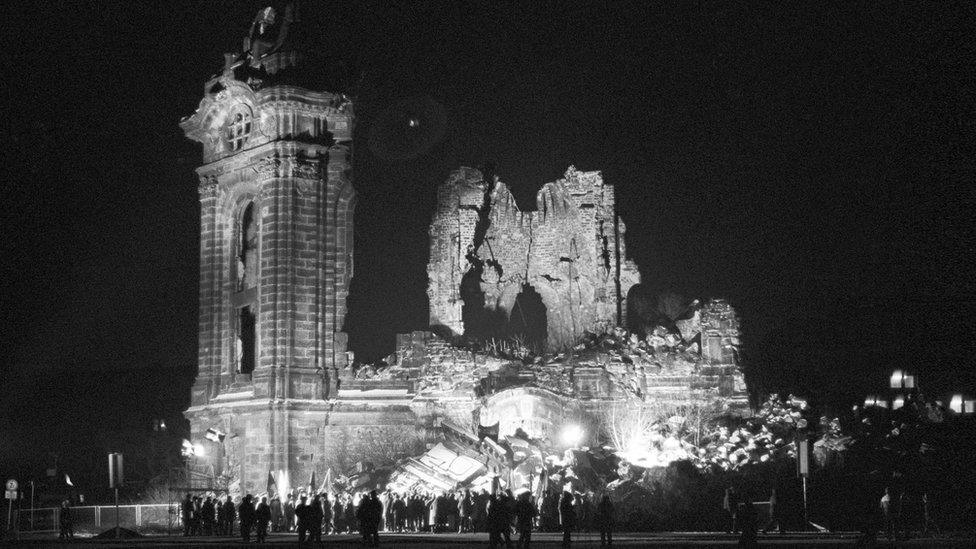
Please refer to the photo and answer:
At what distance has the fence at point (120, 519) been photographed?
5716 centimetres

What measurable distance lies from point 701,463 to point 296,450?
16.0m

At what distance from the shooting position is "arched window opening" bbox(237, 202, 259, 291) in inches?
2712

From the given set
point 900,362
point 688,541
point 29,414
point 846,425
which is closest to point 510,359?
point 846,425

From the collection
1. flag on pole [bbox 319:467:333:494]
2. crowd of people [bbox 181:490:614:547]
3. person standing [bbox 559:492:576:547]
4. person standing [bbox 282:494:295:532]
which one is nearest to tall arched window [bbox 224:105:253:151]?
flag on pole [bbox 319:467:333:494]

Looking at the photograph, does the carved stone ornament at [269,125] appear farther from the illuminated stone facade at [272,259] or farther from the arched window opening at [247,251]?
the arched window opening at [247,251]

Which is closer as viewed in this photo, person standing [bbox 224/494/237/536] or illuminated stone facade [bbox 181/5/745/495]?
person standing [bbox 224/494/237/536]

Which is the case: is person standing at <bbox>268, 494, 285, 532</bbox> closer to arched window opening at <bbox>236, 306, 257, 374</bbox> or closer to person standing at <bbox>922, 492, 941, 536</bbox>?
arched window opening at <bbox>236, 306, 257, 374</bbox>

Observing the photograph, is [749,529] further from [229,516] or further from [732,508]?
[229,516]

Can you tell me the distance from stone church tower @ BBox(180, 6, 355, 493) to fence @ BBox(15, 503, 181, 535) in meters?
5.33

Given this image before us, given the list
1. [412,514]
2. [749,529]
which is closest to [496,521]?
[749,529]

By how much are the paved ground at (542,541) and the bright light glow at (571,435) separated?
56.3 feet

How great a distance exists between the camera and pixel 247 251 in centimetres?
6944

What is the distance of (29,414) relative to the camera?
9412cm

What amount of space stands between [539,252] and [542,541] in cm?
3386
